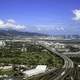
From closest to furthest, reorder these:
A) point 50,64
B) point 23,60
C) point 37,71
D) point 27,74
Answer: point 27,74 < point 37,71 < point 50,64 < point 23,60

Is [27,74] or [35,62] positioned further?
[35,62]

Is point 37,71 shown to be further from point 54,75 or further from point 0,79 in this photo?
point 0,79

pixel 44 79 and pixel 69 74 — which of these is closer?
pixel 44 79

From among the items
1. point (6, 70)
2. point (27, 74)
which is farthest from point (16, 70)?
point (27, 74)

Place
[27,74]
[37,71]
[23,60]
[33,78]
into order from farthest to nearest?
[23,60], [37,71], [27,74], [33,78]

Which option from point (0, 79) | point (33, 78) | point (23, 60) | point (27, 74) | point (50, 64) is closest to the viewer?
point (0, 79)

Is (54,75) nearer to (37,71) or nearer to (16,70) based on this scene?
(37,71)

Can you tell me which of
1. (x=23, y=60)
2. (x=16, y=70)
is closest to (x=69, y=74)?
(x=16, y=70)

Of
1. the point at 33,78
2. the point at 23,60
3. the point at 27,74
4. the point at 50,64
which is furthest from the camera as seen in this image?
the point at 23,60
